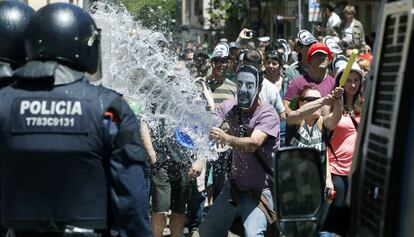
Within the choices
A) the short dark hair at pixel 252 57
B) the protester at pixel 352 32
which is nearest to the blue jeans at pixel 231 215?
the short dark hair at pixel 252 57

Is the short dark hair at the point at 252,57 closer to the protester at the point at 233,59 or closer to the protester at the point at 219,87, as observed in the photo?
the protester at the point at 219,87

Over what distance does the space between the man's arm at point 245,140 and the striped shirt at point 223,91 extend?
2.94 m

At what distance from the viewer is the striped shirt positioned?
10148mm

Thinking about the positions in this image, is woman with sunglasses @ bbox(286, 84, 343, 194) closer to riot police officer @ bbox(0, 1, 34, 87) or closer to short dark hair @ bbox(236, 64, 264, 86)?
short dark hair @ bbox(236, 64, 264, 86)

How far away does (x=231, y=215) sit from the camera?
7.19m

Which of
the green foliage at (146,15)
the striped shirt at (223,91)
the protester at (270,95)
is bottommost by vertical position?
Answer: the striped shirt at (223,91)

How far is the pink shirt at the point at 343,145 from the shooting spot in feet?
24.4

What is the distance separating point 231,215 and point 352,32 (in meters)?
8.68

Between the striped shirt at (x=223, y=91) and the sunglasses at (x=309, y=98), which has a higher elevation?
the sunglasses at (x=309, y=98)

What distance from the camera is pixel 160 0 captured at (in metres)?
12.9

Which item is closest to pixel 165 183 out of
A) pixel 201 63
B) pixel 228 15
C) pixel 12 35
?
pixel 12 35

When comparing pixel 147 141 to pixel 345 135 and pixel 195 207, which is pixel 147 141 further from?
pixel 345 135

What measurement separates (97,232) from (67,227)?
0.14 meters

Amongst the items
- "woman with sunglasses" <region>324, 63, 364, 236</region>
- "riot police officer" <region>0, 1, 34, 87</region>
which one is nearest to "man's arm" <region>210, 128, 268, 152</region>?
"woman with sunglasses" <region>324, 63, 364, 236</region>
